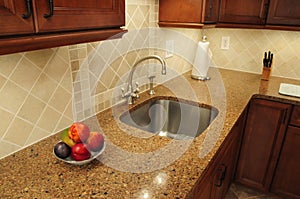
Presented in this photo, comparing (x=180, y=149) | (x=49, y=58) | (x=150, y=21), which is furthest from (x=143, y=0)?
(x=180, y=149)

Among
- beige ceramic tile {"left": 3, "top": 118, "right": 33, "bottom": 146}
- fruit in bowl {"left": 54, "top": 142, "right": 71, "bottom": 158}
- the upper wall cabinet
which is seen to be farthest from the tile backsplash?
the upper wall cabinet

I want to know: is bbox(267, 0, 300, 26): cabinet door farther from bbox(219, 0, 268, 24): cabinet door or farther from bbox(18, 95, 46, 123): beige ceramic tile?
bbox(18, 95, 46, 123): beige ceramic tile

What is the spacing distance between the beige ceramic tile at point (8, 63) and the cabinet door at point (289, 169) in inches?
71.6

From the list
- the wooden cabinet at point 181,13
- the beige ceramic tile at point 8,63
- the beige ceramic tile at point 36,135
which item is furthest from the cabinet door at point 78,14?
the wooden cabinet at point 181,13

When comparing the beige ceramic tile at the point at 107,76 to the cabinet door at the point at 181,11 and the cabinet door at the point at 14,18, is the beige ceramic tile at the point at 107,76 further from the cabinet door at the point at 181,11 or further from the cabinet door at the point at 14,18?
the cabinet door at the point at 14,18

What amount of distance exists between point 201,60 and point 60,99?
51.9 inches

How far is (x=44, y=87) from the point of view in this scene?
1039 millimetres

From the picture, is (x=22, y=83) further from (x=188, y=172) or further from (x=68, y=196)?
(x=188, y=172)

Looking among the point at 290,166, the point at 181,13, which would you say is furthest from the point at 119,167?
the point at 290,166

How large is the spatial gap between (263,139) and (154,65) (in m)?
1.07

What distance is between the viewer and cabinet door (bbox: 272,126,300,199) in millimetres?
1734

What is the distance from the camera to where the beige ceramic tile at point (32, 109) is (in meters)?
0.98

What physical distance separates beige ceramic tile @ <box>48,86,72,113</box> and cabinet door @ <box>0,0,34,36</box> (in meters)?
0.55

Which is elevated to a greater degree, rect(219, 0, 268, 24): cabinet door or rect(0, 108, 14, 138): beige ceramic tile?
rect(219, 0, 268, 24): cabinet door
